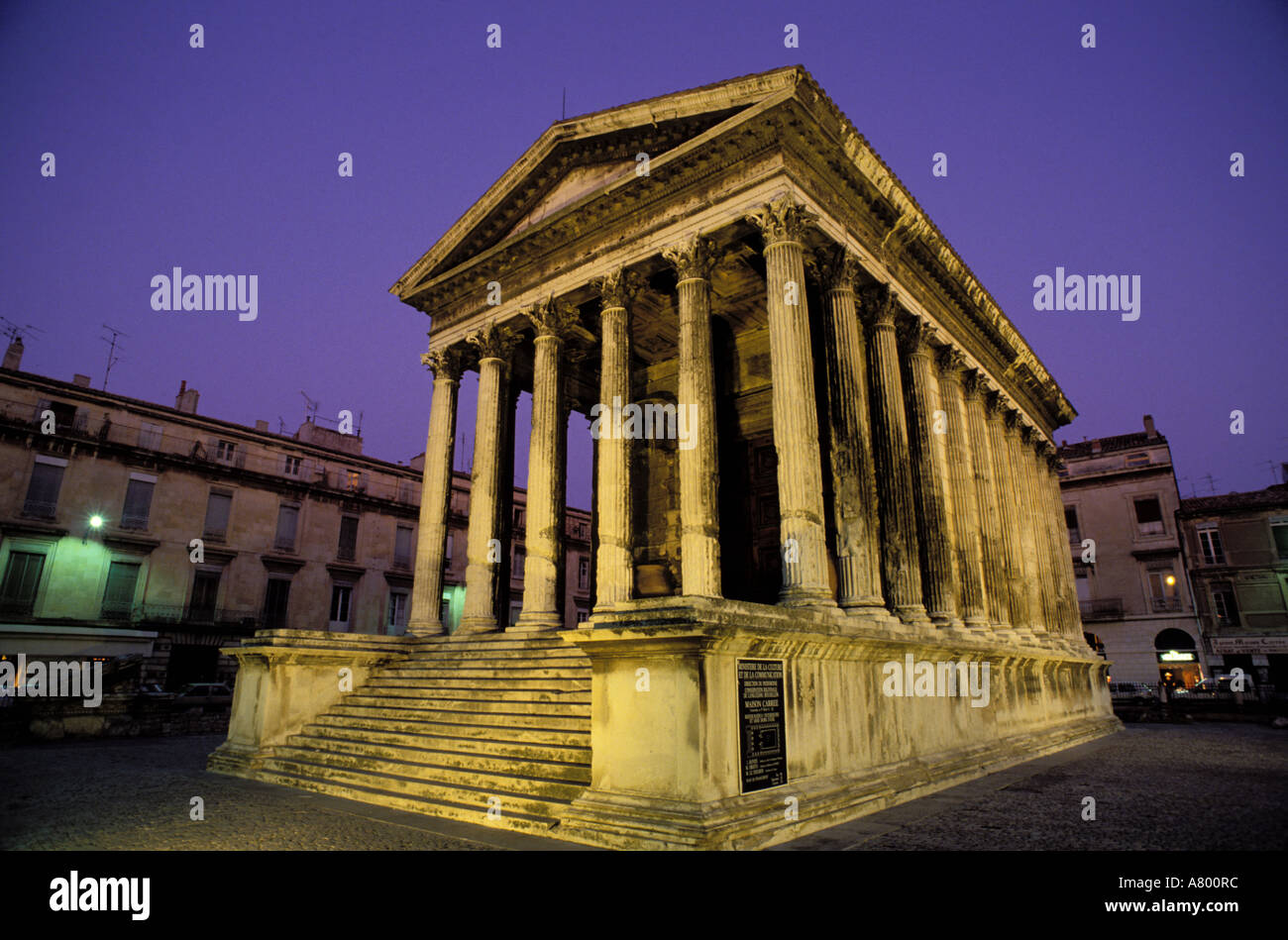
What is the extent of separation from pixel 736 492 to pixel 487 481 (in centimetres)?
660

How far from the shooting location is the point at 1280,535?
3747 centimetres

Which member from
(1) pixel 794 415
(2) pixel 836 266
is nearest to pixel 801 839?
(1) pixel 794 415

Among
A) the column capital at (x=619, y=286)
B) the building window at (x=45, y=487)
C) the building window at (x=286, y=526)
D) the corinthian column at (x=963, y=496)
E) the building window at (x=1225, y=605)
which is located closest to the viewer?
the column capital at (x=619, y=286)

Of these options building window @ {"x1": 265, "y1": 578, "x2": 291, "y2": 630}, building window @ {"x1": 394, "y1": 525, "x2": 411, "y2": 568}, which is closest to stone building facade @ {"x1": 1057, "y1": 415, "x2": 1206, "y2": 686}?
building window @ {"x1": 394, "y1": 525, "x2": 411, "y2": 568}

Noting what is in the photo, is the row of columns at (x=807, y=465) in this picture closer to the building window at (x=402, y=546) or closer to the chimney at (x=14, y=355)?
the building window at (x=402, y=546)

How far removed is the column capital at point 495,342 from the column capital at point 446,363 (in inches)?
44.8

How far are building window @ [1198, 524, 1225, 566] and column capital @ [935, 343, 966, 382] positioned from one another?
105ft

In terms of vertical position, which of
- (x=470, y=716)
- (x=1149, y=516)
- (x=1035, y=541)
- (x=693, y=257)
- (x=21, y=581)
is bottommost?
(x=470, y=716)

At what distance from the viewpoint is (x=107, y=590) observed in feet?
97.7

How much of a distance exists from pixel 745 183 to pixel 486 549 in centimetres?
953

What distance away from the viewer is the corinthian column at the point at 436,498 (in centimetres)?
1689

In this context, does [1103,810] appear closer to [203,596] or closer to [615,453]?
[615,453]

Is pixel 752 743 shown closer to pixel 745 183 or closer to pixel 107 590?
pixel 745 183

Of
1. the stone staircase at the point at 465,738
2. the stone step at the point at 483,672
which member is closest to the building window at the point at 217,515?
the stone step at the point at 483,672
